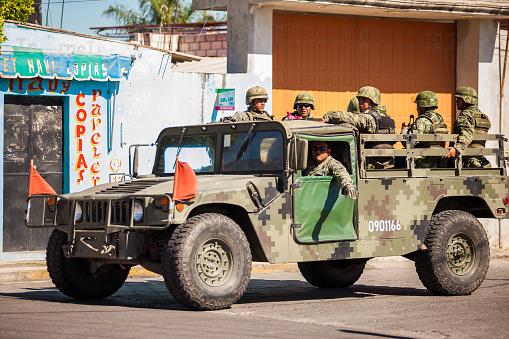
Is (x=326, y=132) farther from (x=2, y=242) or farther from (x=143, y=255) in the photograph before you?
(x=2, y=242)

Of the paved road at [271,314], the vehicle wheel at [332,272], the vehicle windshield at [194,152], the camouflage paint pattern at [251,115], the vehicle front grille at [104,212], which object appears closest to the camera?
the paved road at [271,314]

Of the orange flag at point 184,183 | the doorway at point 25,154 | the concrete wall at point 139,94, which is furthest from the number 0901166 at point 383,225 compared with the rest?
the doorway at point 25,154

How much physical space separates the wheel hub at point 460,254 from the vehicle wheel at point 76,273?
12.0ft

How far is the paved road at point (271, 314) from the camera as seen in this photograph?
23.2 ft

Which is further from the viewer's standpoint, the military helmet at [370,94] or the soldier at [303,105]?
the soldier at [303,105]

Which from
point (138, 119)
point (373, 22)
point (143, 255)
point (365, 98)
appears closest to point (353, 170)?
point (365, 98)

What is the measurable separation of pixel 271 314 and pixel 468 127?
381 centimetres

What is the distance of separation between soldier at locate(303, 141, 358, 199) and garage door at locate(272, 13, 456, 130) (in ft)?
20.5

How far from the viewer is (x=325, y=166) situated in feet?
30.1

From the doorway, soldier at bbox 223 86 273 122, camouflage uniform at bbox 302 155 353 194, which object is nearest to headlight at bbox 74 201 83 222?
camouflage uniform at bbox 302 155 353 194

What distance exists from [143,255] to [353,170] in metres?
2.39

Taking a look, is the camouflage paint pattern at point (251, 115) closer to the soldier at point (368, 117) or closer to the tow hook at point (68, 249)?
the soldier at point (368, 117)

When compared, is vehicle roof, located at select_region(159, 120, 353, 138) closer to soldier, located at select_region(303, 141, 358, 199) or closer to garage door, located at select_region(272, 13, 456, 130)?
soldier, located at select_region(303, 141, 358, 199)

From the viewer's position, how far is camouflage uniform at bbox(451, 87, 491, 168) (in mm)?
10516
